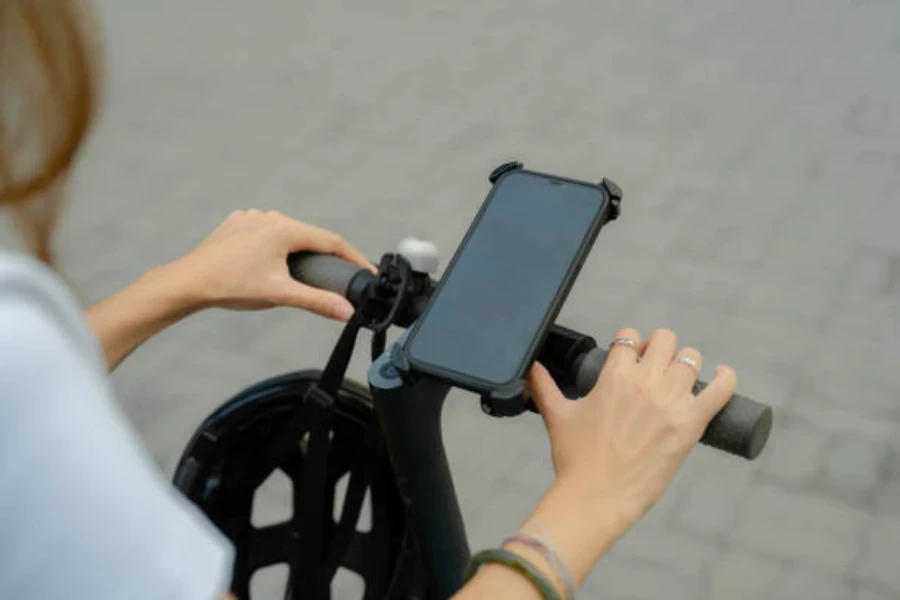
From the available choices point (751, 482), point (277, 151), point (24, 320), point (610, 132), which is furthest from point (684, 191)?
point (24, 320)

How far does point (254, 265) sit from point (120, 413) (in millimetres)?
484

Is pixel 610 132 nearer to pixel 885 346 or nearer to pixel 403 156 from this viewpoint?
pixel 403 156

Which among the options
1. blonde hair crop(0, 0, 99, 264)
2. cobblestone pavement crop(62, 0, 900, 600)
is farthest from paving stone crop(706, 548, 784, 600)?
blonde hair crop(0, 0, 99, 264)

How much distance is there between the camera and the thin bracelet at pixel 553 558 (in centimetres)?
77

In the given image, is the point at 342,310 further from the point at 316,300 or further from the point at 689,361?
the point at 689,361

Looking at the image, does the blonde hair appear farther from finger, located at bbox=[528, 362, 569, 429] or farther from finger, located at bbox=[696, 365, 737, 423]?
finger, located at bbox=[696, 365, 737, 423]

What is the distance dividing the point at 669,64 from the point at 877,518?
1.75 metres

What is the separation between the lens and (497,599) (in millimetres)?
753

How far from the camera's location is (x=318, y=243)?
1.08 meters

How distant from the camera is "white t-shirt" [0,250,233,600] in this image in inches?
18.8

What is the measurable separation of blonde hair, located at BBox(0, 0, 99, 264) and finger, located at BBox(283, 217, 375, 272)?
249 mm

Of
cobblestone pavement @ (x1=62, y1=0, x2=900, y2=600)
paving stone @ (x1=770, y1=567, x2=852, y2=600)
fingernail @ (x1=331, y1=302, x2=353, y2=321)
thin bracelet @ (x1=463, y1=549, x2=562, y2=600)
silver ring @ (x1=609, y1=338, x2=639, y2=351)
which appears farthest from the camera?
cobblestone pavement @ (x1=62, y1=0, x2=900, y2=600)

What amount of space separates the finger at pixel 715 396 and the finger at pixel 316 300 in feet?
1.10

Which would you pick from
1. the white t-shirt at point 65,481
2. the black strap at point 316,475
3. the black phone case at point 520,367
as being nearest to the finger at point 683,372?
the black phone case at point 520,367
